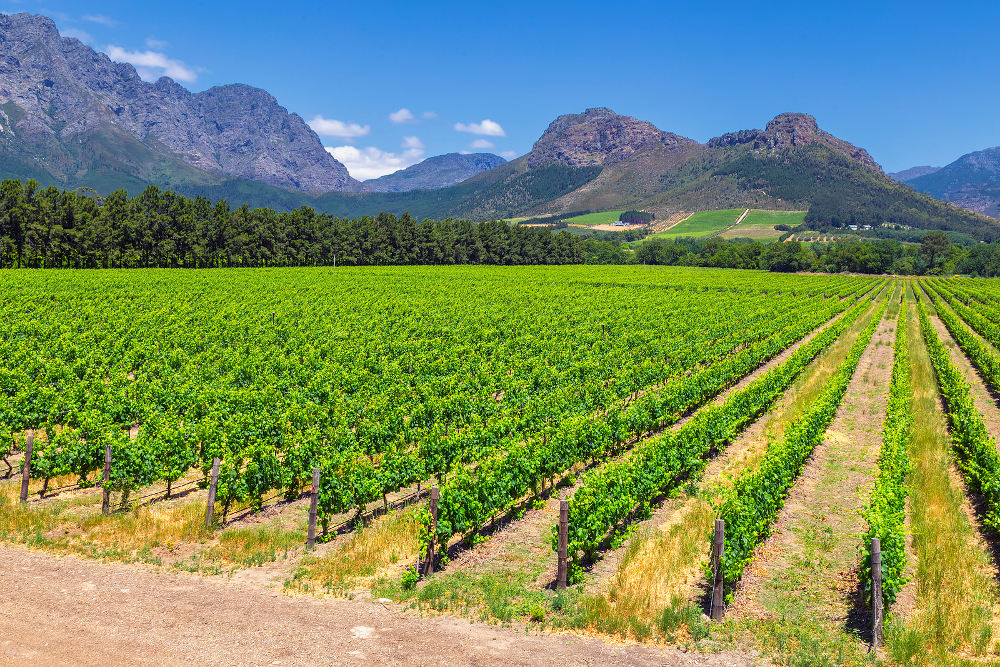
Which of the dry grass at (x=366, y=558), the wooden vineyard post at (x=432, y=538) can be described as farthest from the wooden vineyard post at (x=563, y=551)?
the dry grass at (x=366, y=558)

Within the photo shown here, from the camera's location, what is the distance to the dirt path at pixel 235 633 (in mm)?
9367

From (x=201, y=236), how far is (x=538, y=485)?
114871 millimetres

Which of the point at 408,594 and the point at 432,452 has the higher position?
the point at 432,452

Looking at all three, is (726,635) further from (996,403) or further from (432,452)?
(996,403)

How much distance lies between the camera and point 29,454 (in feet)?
48.3

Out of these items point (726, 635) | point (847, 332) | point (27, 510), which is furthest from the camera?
point (847, 332)

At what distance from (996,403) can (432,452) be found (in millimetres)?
29682

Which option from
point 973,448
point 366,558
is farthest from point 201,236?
point 973,448

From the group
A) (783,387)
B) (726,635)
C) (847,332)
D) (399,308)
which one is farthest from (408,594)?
(847,332)

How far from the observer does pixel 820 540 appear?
560 inches

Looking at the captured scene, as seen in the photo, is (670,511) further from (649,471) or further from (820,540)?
(820,540)

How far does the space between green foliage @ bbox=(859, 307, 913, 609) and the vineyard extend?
84 mm

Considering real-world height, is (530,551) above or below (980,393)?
below

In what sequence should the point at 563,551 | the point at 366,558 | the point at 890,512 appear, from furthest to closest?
the point at 366,558 → the point at 890,512 → the point at 563,551
